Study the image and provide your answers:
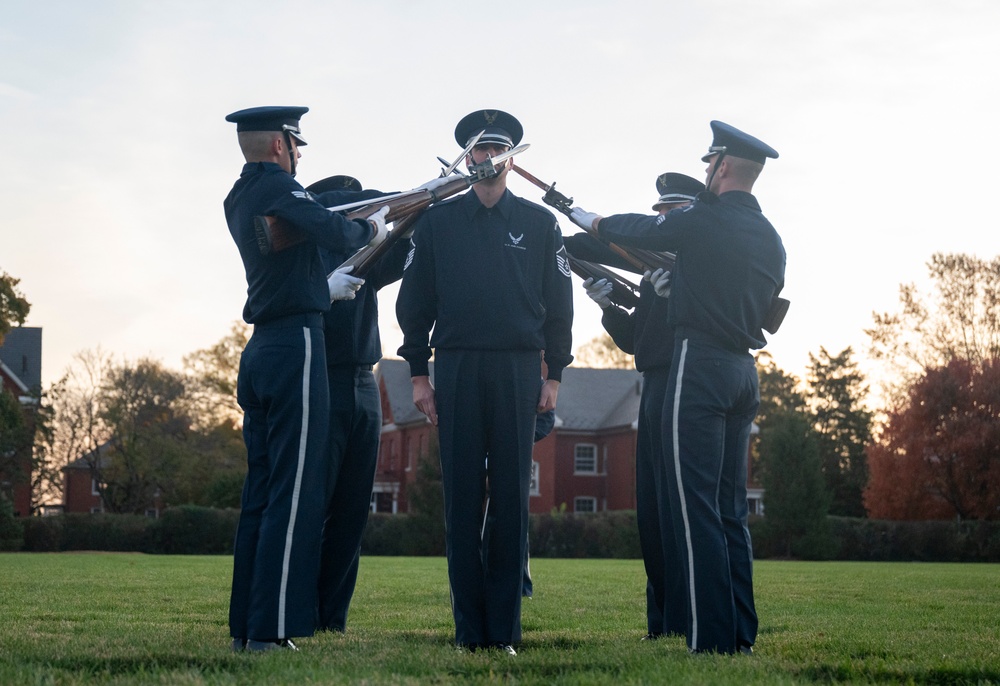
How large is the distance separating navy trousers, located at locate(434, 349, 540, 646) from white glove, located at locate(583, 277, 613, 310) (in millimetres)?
1505

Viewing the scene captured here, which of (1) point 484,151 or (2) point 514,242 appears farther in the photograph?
(1) point 484,151

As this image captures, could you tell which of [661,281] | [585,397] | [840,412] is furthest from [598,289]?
[840,412]

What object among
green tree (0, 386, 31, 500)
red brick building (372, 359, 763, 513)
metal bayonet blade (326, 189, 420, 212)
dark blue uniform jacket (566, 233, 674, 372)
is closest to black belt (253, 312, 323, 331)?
metal bayonet blade (326, 189, 420, 212)

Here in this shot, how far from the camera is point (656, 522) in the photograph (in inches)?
280

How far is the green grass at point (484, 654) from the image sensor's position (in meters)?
4.41

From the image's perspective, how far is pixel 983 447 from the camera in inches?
1887

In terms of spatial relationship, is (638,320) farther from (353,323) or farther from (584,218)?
(353,323)

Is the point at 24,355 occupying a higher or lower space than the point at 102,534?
higher

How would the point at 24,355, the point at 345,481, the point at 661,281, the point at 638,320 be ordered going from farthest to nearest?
the point at 24,355
the point at 638,320
the point at 345,481
the point at 661,281

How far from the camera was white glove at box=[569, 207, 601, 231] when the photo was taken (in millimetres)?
6629

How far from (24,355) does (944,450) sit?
4709 centimetres

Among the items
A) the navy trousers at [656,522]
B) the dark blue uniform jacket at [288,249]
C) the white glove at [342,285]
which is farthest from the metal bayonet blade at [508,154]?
the navy trousers at [656,522]

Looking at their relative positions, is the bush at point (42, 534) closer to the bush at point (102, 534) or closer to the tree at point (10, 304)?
the bush at point (102, 534)

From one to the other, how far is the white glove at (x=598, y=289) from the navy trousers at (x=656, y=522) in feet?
1.99
